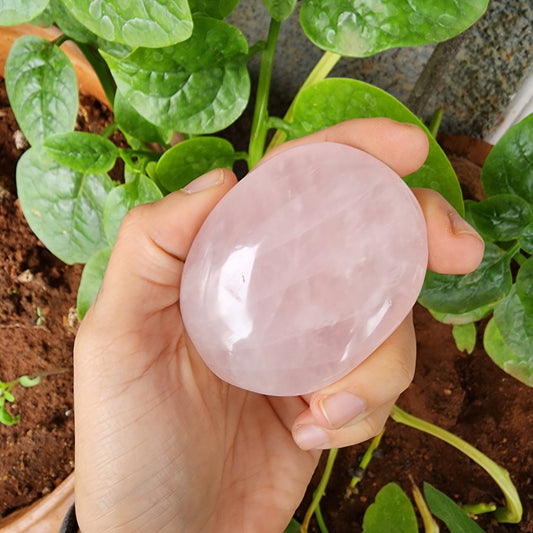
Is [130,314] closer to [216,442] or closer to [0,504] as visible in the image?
[216,442]

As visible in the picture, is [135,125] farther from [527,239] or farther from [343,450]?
[343,450]

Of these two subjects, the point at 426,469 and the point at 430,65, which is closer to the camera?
the point at 430,65

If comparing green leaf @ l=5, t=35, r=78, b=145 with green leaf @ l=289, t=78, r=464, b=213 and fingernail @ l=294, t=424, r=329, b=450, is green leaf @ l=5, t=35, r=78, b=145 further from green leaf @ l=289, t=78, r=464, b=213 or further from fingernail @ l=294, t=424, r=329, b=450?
fingernail @ l=294, t=424, r=329, b=450

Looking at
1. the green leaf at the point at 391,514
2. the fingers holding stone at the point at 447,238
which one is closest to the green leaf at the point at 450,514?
the green leaf at the point at 391,514

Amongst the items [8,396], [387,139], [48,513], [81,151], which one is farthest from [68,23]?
[48,513]

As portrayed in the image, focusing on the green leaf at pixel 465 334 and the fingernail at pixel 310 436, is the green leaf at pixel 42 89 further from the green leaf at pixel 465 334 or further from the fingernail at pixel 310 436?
the green leaf at pixel 465 334

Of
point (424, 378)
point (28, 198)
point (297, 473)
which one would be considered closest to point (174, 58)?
point (28, 198)
